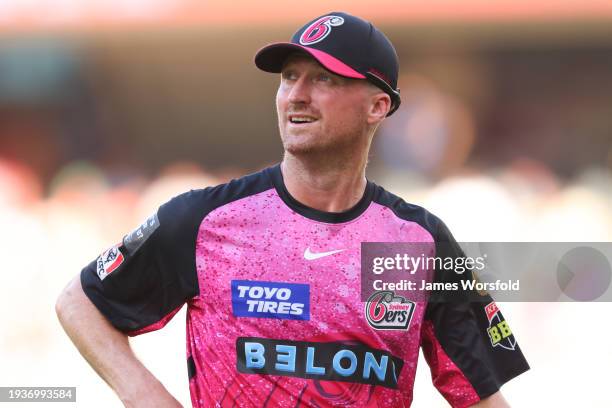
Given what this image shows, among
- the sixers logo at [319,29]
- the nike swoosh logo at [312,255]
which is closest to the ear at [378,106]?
the sixers logo at [319,29]

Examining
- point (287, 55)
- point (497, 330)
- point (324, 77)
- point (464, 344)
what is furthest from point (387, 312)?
point (287, 55)

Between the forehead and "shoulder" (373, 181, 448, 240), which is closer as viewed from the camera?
the forehead

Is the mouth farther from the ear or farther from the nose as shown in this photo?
the ear

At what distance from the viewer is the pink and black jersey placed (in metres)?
2.81

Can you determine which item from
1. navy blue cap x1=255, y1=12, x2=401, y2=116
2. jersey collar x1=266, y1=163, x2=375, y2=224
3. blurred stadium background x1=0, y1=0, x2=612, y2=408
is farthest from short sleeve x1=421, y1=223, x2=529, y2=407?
blurred stadium background x1=0, y1=0, x2=612, y2=408

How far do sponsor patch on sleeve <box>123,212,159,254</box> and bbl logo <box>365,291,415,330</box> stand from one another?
0.74 m

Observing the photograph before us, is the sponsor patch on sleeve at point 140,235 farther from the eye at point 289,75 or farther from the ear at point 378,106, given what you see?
the ear at point 378,106

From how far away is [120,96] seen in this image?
1005 cm

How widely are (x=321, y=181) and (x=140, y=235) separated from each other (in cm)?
62

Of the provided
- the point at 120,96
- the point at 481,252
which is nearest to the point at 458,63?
the point at 120,96

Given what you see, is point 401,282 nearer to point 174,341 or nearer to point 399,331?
point 399,331

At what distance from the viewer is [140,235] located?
287 centimetres

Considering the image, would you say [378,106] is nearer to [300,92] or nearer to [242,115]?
[300,92]

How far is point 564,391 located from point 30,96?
6339mm
